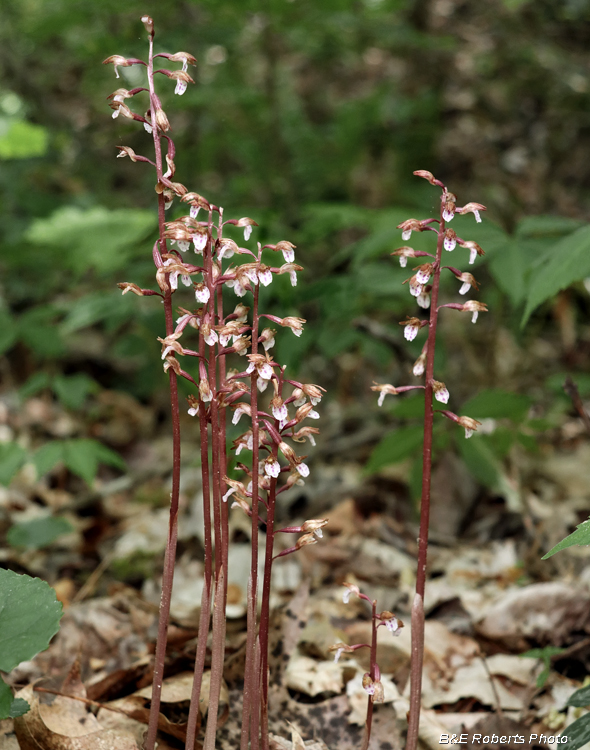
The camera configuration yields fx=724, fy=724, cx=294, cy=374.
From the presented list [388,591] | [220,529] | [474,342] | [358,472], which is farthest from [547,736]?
[474,342]

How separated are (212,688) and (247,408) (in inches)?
22.3

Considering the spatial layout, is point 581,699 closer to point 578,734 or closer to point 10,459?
point 578,734

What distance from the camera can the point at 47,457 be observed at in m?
3.09

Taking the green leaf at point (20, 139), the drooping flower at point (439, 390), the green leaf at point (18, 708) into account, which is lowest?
the green leaf at point (18, 708)

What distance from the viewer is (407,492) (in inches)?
145

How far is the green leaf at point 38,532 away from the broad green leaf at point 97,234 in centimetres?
118

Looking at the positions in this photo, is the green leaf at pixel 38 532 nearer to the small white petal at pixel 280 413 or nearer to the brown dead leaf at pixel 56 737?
the brown dead leaf at pixel 56 737

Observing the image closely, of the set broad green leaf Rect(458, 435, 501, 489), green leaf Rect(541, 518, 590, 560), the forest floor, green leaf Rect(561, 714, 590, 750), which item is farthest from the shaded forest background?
green leaf Rect(561, 714, 590, 750)

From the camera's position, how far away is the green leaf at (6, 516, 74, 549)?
303cm

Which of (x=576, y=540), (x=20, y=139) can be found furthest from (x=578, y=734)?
(x=20, y=139)

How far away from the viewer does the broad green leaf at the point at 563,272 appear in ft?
6.43

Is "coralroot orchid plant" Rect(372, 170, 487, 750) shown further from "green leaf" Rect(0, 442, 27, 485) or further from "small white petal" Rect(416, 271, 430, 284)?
"green leaf" Rect(0, 442, 27, 485)

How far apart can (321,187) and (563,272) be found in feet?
12.3

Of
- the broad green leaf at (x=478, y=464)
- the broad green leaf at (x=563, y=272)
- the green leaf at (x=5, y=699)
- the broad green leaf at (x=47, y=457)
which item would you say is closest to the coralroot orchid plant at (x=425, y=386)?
the broad green leaf at (x=563, y=272)
